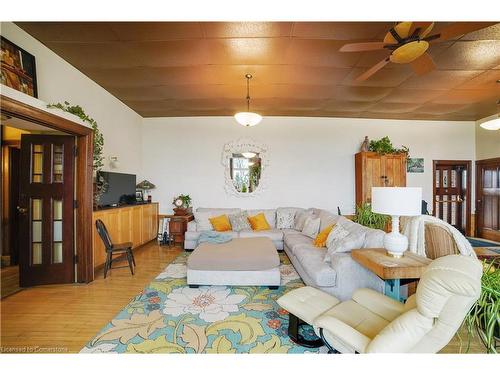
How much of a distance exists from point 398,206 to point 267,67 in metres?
2.56

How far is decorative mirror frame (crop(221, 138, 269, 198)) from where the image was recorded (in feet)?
19.3

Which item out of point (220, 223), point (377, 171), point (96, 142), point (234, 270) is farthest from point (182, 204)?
point (377, 171)

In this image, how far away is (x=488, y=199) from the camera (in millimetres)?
5949

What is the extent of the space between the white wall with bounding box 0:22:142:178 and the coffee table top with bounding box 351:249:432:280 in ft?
12.3

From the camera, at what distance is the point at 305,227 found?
178 inches

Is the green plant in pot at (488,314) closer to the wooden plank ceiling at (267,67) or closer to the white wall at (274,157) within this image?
the wooden plank ceiling at (267,67)

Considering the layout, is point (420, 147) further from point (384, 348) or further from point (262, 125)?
point (384, 348)

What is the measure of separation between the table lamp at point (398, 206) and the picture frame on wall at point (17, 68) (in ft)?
12.9

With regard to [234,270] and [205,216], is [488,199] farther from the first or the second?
[205,216]

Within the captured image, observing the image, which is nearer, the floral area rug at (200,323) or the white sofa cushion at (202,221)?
the floral area rug at (200,323)

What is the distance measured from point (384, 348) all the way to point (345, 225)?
2.12 meters

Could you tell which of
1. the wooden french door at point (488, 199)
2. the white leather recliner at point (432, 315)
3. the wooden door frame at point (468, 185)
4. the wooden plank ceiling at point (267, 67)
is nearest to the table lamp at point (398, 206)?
the white leather recliner at point (432, 315)

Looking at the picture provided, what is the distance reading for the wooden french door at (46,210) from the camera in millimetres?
3148
